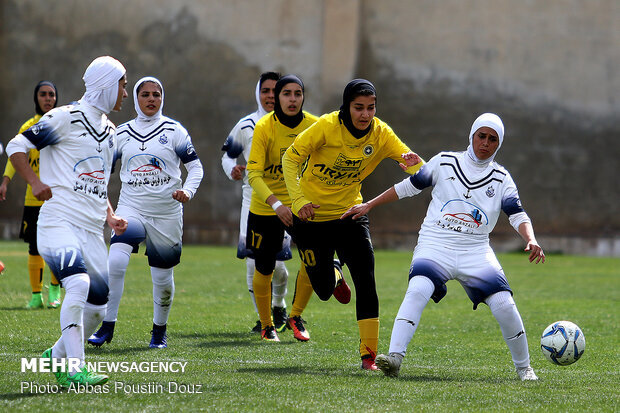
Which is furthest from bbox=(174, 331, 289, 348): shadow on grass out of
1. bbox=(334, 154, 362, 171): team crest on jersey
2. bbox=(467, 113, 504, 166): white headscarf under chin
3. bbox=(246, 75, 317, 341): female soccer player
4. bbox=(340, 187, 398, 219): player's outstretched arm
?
bbox=(467, 113, 504, 166): white headscarf under chin

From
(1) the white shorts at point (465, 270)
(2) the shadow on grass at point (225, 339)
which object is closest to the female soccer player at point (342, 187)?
(1) the white shorts at point (465, 270)

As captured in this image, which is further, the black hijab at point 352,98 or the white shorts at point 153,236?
the white shorts at point 153,236

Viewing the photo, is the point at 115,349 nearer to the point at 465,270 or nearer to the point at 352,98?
the point at 352,98

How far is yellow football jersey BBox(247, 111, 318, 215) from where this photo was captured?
8016 millimetres

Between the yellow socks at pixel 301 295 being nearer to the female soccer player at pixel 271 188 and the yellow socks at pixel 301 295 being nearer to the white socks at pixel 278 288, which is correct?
the female soccer player at pixel 271 188

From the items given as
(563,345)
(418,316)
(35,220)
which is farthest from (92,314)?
(35,220)

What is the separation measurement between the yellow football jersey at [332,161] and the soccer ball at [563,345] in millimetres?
1713

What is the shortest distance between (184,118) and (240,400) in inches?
885

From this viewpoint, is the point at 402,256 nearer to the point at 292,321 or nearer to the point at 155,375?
the point at 292,321

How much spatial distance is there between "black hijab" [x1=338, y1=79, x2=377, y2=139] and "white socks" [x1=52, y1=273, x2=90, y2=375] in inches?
99.9

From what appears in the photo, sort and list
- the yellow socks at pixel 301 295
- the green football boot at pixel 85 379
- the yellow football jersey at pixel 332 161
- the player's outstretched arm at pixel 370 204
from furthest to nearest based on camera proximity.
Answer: the yellow socks at pixel 301 295 → the yellow football jersey at pixel 332 161 → the player's outstretched arm at pixel 370 204 → the green football boot at pixel 85 379

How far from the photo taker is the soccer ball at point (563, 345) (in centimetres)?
676

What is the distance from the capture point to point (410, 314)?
659cm

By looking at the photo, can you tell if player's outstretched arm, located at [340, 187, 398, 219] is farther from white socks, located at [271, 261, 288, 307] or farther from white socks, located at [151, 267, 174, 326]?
white socks, located at [271, 261, 288, 307]
